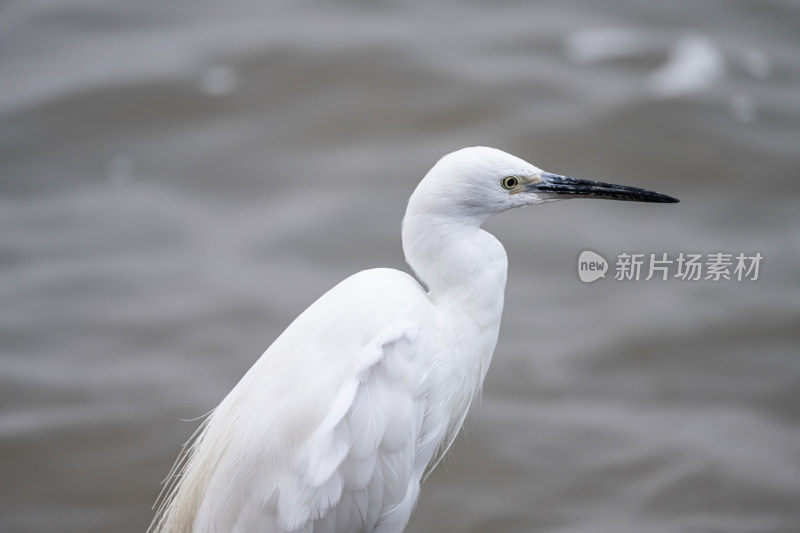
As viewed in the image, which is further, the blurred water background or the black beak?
the blurred water background

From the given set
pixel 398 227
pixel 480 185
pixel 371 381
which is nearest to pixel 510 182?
pixel 480 185

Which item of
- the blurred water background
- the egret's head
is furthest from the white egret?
the blurred water background

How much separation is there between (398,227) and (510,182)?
6.01ft

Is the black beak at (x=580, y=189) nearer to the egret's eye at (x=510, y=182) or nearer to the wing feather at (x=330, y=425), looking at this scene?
the egret's eye at (x=510, y=182)

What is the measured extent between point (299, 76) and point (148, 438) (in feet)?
7.07

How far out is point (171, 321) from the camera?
3.43 metres

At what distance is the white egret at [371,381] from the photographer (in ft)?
6.25

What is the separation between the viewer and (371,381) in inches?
75.5

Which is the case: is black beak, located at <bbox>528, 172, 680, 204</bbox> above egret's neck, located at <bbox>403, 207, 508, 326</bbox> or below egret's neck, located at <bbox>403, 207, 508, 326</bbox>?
above

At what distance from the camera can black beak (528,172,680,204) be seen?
2.01 meters

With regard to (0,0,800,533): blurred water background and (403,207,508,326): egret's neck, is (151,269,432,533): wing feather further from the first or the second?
(0,0,800,533): blurred water background

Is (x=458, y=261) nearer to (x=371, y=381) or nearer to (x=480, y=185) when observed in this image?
(x=480, y=185)

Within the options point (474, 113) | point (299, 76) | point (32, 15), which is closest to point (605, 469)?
point (474, 113)

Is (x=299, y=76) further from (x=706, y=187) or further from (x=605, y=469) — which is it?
(x=605, y=469)
